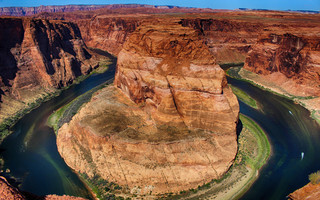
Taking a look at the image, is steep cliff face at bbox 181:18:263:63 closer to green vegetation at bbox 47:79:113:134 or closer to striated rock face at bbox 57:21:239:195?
green vegetation at bbox 47:79:113:134

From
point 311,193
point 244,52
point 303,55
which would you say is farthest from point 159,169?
point 244,52

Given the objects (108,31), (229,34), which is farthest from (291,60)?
(108,31)

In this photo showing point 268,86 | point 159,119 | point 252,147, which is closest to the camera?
point 159,119

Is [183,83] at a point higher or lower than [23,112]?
higher

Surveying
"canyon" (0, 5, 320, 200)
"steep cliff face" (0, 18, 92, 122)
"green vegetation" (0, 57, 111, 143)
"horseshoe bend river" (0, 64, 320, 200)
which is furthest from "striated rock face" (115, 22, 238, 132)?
"steep cliff face" (0, 18, 92, 122)

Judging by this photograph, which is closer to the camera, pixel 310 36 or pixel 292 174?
pixel 292 174

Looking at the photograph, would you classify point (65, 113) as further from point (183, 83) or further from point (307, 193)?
point (307, 193)

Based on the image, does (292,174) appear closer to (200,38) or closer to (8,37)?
(200,38)
